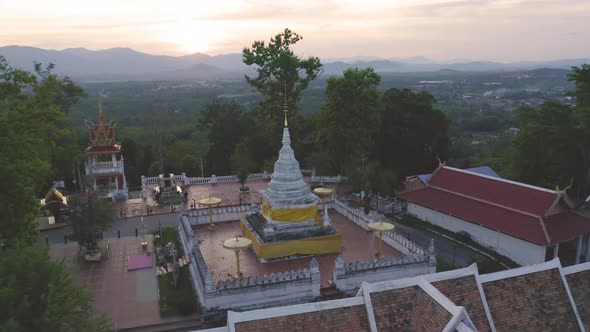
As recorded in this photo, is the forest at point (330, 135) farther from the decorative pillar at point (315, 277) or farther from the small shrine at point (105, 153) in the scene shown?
the decorative pillar at point (315, 277)

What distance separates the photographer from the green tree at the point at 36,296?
424 inches

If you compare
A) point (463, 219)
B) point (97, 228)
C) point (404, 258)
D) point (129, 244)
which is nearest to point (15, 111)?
point (97, 228)

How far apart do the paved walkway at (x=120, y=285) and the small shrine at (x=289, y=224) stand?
17.1 feet

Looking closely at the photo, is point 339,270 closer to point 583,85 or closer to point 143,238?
point 143,238

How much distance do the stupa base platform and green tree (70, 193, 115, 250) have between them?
23.6 feet

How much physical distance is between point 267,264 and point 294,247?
150 cm

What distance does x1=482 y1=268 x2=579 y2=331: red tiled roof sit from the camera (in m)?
11.7

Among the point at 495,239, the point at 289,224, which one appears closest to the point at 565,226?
the point at 495,239

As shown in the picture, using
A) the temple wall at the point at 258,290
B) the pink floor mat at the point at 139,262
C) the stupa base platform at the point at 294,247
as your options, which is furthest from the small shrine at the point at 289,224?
the pink floor mat at the point at 139,262

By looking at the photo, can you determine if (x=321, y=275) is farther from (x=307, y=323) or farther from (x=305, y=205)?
(x=307, y=323)

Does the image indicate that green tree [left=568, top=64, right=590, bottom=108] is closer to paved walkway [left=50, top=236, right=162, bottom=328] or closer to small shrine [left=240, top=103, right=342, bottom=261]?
small shrine [left=240, top=103, right=342, bottom=261]

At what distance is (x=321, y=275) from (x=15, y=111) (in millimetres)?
14127

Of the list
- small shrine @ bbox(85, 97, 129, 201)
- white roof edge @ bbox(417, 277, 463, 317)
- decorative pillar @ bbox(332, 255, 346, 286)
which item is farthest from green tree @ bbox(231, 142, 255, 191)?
white roof edge @ bbox(417, 277, 463, 317)

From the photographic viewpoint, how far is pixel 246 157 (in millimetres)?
38094
